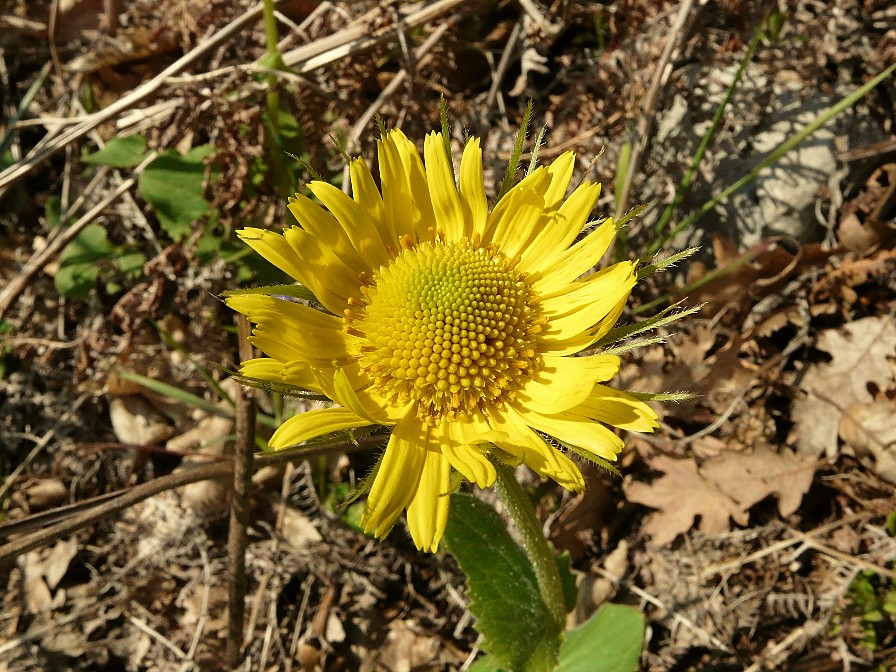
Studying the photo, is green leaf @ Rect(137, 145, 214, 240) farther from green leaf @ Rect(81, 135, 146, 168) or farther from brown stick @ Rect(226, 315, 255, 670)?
brown stick @ Rect(226, 315, 255, 670)

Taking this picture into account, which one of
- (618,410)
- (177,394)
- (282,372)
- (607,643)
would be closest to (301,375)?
(282,372)

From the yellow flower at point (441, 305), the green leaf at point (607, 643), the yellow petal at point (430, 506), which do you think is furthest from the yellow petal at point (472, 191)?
the green leaf at point (607, 643)

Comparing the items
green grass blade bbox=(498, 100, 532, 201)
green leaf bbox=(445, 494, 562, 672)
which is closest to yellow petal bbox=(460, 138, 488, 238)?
green grass blade bbox=(498, 100, 532, 201)

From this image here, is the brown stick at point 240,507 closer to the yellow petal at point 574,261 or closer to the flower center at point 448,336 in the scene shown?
the flower center at point 448,336

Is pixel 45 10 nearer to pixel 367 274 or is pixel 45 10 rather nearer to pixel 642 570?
pixel 367 274

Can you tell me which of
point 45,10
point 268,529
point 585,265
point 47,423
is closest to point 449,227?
point 585,265

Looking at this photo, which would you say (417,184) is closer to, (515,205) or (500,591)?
(515,205)
